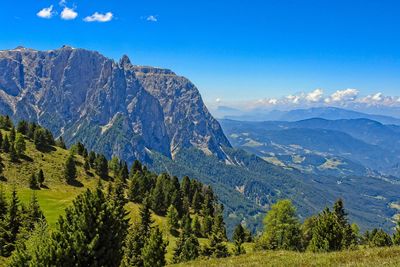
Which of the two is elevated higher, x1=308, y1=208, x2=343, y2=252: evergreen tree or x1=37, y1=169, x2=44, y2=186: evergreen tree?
x1=308, y1=208, x2=343, y2=252: evergreen tree

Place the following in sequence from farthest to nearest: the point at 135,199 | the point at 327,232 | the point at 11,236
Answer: the point at 135,199 → the point at 11,236 → the point at 327,232

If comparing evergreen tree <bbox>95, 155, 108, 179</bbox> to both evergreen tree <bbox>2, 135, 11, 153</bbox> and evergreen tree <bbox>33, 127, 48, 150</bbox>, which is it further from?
evergreen tree <bbox>2, 135, 11, 153</bbox>

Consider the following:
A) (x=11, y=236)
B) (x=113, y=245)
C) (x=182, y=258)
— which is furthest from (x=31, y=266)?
(x=182, y=258)

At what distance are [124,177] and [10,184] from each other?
49577mm

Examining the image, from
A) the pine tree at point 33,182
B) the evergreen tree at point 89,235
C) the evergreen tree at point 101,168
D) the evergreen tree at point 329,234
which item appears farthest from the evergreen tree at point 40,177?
the evergreen tree at point 89,235

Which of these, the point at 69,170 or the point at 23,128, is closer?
the point at 69,170

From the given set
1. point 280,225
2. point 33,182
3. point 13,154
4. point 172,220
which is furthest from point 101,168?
point 280,225

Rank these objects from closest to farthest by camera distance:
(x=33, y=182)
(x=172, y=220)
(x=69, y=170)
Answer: (x=172, y=220) → (x=33, y=182) → (x=69, y=170)

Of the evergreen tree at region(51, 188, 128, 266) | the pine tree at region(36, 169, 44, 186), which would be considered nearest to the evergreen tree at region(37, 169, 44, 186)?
the pine tree at region(36, 169, 44, 186)

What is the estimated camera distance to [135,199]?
465 feet

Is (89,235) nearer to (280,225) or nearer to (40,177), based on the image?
(280,225)

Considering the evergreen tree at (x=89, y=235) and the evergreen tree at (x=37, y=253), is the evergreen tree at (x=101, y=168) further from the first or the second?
the evergreen tree at (x=89, y=235)

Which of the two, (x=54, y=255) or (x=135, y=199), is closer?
(x=54, y=255)

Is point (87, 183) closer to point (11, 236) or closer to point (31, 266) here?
point (11, 236)
